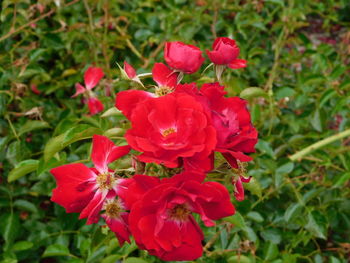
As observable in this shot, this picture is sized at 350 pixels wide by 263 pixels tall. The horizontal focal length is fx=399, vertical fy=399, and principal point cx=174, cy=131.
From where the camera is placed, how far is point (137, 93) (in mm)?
776

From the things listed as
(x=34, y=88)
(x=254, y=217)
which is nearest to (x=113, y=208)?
(x=254, y=217)

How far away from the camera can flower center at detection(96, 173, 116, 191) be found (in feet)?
2.59

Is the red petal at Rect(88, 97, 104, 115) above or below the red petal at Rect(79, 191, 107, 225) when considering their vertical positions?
below

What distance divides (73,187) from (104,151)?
91 mm

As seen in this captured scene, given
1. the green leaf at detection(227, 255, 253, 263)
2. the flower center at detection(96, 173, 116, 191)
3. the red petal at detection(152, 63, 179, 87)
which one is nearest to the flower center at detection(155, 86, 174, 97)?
the red petal at detection(152, 63, 179, 87)

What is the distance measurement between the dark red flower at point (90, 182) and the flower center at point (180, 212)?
13cm

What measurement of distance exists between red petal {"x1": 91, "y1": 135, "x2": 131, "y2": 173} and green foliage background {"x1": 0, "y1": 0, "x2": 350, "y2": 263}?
0.26ft

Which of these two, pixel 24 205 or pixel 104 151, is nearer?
pixel 104 151

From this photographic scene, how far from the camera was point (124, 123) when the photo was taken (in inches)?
39.8

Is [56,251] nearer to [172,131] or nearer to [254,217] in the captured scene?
[254,217]

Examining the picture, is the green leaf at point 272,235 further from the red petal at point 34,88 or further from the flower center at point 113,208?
the red petal at point 34,88

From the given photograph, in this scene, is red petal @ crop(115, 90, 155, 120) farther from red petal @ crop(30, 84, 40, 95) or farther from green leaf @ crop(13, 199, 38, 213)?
red petal @ crop(30, 84, 40, 95)

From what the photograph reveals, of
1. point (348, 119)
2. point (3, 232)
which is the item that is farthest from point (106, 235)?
point (348, 119)

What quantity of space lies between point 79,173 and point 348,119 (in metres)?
1.40
